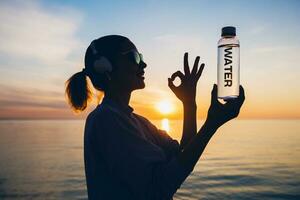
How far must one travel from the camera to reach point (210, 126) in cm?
221

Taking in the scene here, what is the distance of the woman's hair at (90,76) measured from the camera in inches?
112

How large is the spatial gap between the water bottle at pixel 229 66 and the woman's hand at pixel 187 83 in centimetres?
22

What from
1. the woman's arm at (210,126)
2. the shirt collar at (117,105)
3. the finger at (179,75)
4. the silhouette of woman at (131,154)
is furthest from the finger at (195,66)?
the shirt collar at (117,105)

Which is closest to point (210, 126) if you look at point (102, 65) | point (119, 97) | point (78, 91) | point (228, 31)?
point (228, 31)

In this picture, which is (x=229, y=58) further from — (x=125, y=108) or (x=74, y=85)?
(x=74, y=85)

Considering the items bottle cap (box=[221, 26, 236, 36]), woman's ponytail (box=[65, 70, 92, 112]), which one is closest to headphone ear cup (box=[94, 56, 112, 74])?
woman's ponytail (box=[65, 70, 92, 112])

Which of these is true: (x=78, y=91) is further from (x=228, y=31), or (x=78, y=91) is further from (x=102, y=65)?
(x=228, y=31)

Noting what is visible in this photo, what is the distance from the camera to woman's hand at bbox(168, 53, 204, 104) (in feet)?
8.85

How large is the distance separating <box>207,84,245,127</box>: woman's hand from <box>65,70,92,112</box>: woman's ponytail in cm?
151

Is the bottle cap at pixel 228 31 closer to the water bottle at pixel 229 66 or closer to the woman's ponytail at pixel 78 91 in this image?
the water bottle at pixel 229 66

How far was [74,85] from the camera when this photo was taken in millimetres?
3297

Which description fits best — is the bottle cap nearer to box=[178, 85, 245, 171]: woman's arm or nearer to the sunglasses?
box=[178, 85, 245, 171]: woman's arm

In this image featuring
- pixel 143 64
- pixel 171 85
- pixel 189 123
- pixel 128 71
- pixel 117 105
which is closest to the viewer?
pixel 117 105

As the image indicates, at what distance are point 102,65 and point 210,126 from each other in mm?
1115
